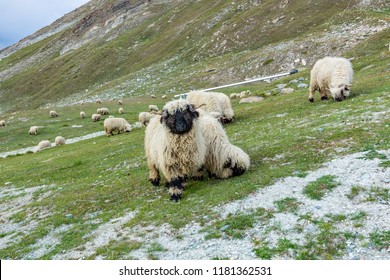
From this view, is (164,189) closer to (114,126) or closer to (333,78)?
(333,78)

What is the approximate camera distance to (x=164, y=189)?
12.6 metres

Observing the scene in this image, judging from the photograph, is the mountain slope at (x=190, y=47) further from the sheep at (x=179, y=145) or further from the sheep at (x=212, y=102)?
the sheep at (x=179, y=145)

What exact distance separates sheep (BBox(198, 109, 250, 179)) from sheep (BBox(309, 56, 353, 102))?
11042 mm

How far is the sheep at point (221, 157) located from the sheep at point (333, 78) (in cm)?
1104

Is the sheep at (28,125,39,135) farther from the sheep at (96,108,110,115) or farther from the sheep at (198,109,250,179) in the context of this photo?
the sheep at (198,109,250,179)

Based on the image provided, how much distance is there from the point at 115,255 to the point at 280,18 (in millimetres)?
87729

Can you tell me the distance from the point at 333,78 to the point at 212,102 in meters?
7.17

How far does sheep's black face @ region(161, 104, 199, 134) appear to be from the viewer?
1081 cm

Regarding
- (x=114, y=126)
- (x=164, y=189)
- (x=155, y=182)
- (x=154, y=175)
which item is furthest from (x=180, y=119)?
(x=114, y=126)

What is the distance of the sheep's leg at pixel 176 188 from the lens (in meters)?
10.9

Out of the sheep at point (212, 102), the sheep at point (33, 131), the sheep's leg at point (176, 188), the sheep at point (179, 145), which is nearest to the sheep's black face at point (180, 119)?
the sheep at point (179, 145)

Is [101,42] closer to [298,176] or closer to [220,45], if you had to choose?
[220,45]

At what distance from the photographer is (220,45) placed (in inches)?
3556
